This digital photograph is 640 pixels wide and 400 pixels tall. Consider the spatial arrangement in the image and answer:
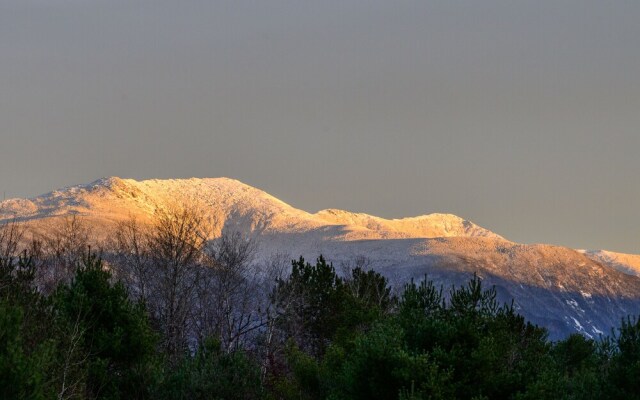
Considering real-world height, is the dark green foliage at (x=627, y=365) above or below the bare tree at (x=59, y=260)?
below

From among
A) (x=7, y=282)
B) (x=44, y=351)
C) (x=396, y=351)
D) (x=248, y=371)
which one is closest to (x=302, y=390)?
(x=248, y=371)

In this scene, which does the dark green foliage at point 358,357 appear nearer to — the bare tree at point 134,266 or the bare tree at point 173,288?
the bare tree at point 134,266

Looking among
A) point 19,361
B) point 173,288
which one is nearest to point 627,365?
point 19,361

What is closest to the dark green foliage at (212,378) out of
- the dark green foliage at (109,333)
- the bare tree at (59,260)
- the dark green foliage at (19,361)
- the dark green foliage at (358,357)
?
the dark green foliage at (358,357)

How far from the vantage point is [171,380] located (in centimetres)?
3831

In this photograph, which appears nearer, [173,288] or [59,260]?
[173,288]

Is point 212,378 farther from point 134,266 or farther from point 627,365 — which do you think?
point 134,266

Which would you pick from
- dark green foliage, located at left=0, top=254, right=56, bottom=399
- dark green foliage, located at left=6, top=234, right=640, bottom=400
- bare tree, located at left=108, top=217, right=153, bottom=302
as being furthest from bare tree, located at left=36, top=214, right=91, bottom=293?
dark green foliage, located at left=0, top=254, right=56, bottom=399

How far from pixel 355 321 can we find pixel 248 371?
22046 mm

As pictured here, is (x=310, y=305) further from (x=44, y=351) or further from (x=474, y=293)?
(x=44, y=351)

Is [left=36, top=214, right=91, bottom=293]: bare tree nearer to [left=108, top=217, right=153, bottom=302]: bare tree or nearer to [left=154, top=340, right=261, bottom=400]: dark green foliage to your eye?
[left=108, top=217, right=153, bottom=302]: bare tree

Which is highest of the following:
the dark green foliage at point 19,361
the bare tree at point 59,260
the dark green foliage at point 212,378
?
the bare tree at point 59,260

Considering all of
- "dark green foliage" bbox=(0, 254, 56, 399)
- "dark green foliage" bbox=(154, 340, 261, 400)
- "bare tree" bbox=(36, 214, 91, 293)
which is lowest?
"dark green foliage" bbox=(154, 340, 261, 400)

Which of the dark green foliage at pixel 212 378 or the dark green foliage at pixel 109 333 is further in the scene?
the dark green foliage at pixel 212 378
